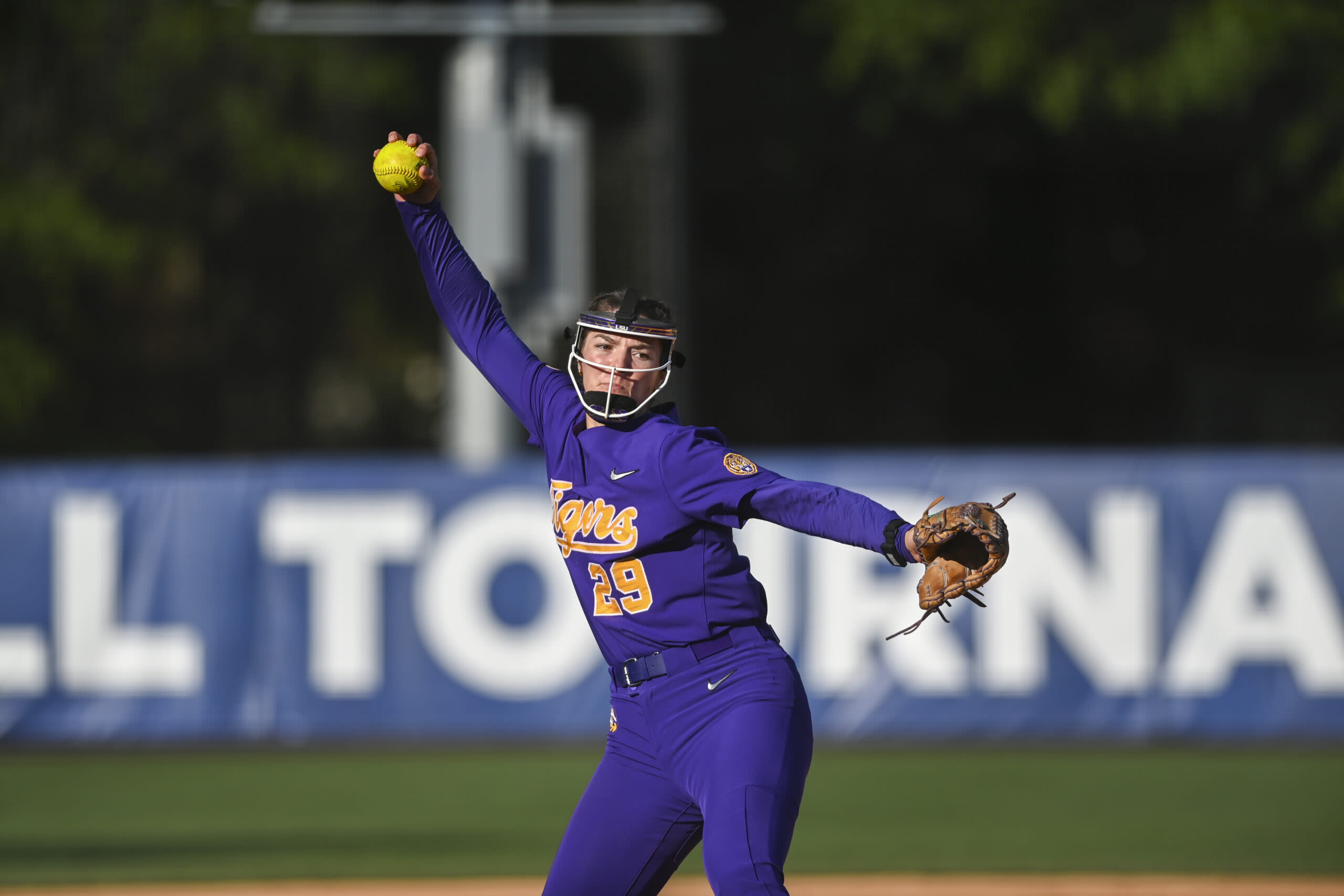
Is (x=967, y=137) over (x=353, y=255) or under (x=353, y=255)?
over

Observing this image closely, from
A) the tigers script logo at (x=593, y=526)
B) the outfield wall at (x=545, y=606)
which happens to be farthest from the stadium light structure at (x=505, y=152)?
the tigers script logo at (x=593, y=526)

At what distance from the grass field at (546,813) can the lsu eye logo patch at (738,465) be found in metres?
4.12

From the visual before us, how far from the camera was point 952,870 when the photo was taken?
7.89 meters

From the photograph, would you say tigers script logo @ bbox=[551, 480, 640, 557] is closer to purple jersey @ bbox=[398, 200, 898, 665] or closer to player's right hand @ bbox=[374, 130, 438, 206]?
purple jersey @ bbox=[398, 200, 898, 665]

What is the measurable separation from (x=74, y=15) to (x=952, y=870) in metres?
19.6

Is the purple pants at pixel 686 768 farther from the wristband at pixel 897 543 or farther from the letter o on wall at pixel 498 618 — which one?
the letter o on wall at pixel 498 618

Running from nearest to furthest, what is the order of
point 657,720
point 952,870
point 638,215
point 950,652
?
point 657,720 → point 952,870 → point 950,652 → point 638,215

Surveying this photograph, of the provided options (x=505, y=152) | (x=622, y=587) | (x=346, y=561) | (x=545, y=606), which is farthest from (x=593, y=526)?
(x=505, y=152)

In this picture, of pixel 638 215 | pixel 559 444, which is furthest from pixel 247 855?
pixel 638 215

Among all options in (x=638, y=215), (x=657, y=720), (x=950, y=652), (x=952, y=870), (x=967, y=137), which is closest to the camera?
(x=657, y=720)

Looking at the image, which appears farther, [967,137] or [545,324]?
[967,137]

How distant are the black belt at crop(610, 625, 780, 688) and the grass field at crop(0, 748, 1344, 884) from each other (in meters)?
3.72

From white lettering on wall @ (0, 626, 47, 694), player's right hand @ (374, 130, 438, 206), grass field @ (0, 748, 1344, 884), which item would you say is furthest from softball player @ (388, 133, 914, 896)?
white lettering on wall @ (0, 626, 47, 694)

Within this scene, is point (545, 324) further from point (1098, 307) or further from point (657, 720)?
point (1098, 307)
